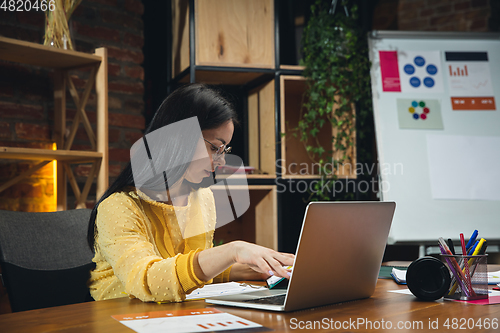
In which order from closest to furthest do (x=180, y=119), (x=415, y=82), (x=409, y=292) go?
(x=409, y=292) < (x=180, y=119) < (x=415, y=82)

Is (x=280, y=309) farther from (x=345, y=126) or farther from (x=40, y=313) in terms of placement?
(x=345, y=126)

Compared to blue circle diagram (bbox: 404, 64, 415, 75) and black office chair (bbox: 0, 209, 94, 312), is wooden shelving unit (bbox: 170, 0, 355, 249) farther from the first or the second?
black office chair (bbox: 0, 209, 94, 312)

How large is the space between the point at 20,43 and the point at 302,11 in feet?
5.04

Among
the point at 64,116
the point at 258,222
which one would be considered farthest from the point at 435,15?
the point at 64,116

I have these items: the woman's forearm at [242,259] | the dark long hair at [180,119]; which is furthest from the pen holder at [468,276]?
the dark long hair at [180,119]

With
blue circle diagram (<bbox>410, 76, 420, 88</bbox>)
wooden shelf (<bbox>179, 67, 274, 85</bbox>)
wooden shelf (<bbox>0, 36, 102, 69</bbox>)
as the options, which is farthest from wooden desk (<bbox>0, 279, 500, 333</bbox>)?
blue circle diagram (<bbox>410, 76, 420, 88</bbox>)

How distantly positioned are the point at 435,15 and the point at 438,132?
3.61 ft

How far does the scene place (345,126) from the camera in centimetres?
239

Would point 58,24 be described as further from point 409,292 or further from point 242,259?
point 409,292

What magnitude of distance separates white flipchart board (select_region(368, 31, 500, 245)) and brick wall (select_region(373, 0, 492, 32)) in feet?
1.36

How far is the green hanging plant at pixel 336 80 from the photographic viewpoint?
2.28m

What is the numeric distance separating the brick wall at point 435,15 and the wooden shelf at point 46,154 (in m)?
2.23

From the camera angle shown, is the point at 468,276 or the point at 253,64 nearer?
the point at 468,276

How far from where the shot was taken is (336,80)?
227 centimetres
